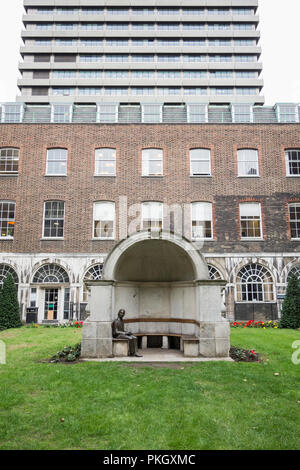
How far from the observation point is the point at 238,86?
52.7 m

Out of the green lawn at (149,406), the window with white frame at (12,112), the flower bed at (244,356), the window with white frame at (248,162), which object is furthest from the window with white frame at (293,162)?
the window with white frame at (12,112)

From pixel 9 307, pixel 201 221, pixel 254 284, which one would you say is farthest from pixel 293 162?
pixel 9 307

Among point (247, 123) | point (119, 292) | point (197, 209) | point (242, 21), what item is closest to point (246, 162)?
point (247, 123)

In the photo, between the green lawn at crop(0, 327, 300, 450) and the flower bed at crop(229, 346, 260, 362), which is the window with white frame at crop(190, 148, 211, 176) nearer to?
the flower bed at crop(229, 346, 260, 362)

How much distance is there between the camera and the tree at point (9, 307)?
1741 centimetres

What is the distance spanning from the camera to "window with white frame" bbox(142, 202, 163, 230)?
2031cm

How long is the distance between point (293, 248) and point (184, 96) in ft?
128

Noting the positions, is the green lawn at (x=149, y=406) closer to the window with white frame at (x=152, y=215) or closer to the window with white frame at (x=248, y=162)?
the window with white frame at (x=152, y=215)

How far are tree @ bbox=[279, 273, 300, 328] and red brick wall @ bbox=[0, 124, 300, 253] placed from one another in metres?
3.47

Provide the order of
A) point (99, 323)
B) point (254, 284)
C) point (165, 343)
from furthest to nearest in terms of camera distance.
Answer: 1. point (254, 284)
2. point (165, 343)
3. point (99, 323)

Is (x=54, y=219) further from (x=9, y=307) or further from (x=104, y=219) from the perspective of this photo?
(x=9, y=307)

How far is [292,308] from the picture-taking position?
55.5ft

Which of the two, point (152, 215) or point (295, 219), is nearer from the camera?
point (152, 215)

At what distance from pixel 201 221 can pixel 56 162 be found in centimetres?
997
